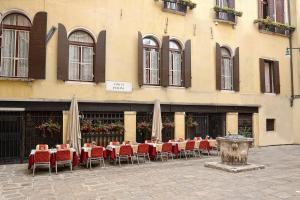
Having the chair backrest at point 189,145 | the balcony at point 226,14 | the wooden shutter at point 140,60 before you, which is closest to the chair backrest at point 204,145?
the chair backrest at point 189,145

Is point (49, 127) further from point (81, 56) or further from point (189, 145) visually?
point (189, 145)

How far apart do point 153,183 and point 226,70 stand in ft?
31.5

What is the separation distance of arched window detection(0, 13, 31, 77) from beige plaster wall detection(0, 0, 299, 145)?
14.9 inches

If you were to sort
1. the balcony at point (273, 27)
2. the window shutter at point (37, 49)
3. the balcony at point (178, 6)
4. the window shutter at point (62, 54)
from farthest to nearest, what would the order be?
the balcony at point (273, 27), the balcony at point (178, 6), the window shutter at point (62, 54), the window shutter at point (37, 49)

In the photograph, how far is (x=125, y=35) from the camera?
13555 mm

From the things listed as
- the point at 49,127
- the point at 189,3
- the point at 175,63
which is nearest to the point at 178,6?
the point at 189,3

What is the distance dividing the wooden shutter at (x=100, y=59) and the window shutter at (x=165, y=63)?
9.00ft

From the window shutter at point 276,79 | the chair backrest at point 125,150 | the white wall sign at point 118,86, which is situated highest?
the window shutter at point 276,79

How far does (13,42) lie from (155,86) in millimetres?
5959

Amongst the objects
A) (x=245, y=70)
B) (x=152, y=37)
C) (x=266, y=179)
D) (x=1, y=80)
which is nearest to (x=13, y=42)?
(x=1, y=80)

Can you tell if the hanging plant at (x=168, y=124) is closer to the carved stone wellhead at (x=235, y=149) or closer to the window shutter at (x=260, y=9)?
the carved stone wellhead at (x=235, y=149)

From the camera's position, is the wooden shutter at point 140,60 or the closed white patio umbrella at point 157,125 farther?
the wooden shutter at point 140,60

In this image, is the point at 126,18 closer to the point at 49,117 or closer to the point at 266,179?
the point at 49,117

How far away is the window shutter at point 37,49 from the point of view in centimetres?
1144
